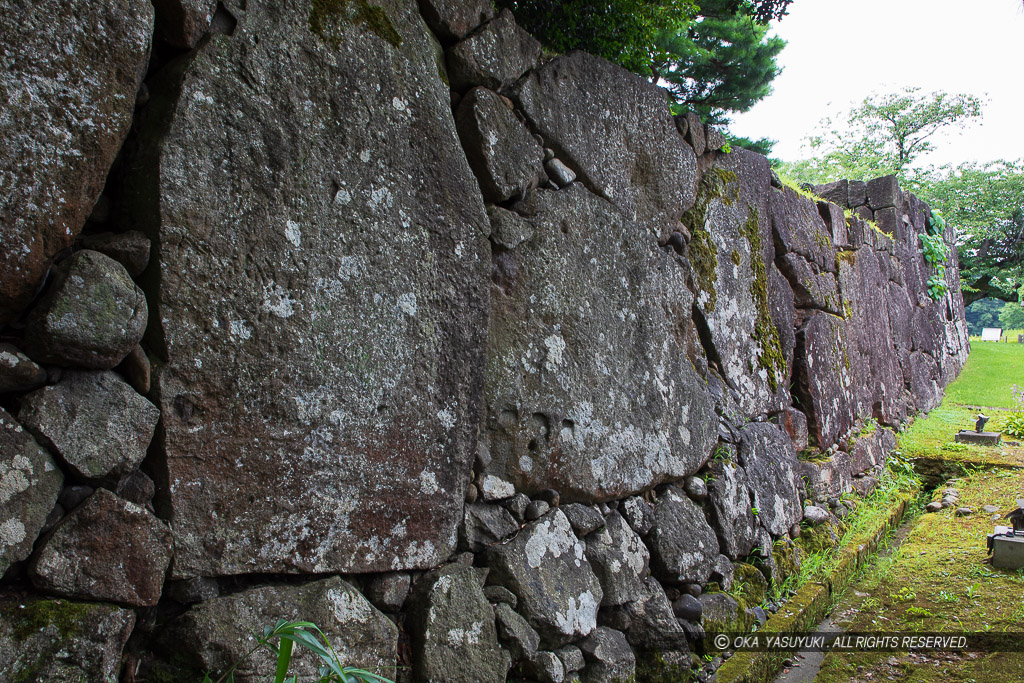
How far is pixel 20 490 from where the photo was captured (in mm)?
1398

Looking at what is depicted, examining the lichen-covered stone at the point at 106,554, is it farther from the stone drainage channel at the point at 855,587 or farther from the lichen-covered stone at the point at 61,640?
the stone drainage channel at the point at 855,587

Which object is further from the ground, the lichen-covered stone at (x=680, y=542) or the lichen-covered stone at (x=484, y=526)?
Result: the lichen-covered stone at (x=484, y=526)

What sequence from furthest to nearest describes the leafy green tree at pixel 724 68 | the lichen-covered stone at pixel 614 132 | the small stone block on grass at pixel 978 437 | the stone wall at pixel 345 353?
the leafy green tree at pixel 724 68 → the small stone block on grass at pixel 978 437 → the lichen-covered stone at pixel 614 132 → the stone wall at pixel 345 353

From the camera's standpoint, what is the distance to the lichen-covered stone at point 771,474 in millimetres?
3805

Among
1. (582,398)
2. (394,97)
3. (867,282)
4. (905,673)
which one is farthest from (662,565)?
(867,282)

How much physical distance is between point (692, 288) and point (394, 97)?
2052 millimetres

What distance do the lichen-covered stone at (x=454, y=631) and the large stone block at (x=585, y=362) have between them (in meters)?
0.41

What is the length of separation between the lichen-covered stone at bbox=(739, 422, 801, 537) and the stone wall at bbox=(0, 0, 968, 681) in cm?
40

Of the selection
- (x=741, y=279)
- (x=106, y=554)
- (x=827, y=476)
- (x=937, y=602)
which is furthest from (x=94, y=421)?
(x=827, y=476)

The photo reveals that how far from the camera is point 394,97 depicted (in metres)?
2.12

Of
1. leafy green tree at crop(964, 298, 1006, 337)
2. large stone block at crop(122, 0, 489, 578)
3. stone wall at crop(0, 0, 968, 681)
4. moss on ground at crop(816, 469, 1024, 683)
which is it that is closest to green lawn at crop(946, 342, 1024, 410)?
moss on ground at crop(816, 469, 1024, 683)

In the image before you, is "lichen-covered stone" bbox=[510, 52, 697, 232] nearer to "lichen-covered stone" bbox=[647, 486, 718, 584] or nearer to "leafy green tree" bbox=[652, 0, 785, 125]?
"lichen-covered stone" bbox=[647, 486, 718, 584]

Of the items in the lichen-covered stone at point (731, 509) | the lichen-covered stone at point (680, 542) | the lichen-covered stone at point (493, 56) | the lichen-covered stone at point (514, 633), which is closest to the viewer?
the lichen-covered stone at point (514, 633)

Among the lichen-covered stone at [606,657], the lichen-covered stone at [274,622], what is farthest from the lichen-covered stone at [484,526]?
the lichen-covered stone at [606,657]
